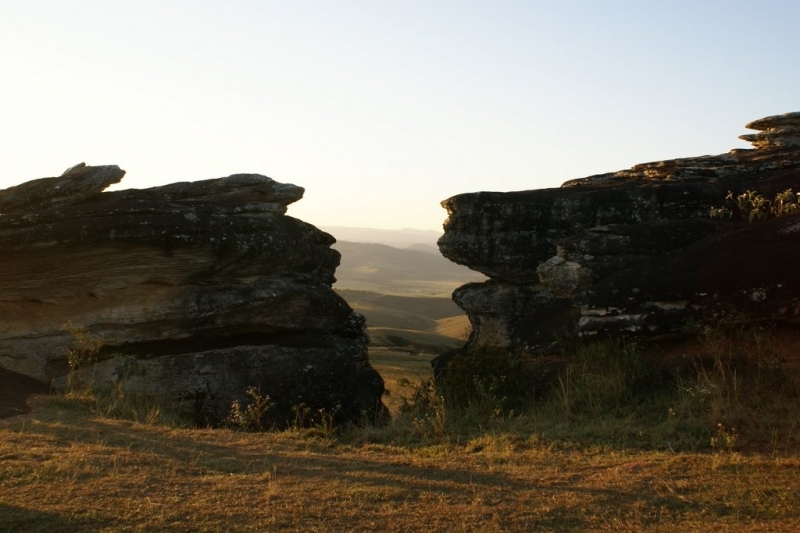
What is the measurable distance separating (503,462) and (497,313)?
8.64m

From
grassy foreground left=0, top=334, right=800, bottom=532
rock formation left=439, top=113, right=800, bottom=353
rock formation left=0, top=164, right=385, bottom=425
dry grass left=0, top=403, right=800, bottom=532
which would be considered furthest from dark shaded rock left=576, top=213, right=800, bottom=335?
rock formation left=0, top=164, right=385, bottom=425

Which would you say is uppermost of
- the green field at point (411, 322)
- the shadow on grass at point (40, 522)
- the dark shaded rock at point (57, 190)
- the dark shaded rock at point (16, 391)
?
the dark shaded rock at point (57, 190)

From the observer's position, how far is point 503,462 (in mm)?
9156

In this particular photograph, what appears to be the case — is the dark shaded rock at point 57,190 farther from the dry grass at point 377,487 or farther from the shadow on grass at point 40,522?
the shadow on grass at point 40,522

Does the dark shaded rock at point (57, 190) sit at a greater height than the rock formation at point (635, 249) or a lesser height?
greater

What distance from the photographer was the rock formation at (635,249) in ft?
39.1

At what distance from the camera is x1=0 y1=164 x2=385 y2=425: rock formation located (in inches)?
599

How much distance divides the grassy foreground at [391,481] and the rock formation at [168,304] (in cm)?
419

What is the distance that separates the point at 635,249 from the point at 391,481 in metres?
7.97

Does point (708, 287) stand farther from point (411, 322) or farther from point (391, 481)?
point (411, 322)

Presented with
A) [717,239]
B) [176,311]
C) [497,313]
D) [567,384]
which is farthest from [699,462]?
[176,311]

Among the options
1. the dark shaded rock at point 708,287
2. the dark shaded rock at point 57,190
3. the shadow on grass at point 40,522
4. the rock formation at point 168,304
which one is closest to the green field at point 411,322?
the rock formation at point 168,304

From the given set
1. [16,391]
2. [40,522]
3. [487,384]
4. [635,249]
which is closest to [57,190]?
[16,391]

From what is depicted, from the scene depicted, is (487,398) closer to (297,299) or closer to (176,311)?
(297,299)
